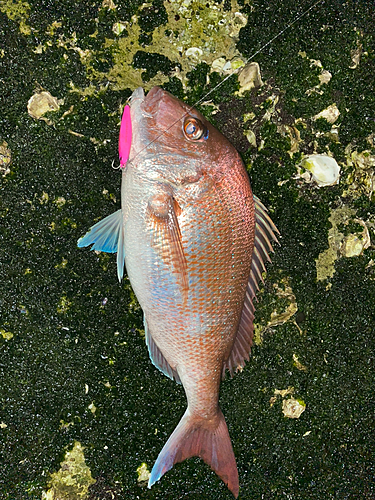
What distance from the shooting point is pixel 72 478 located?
200cm

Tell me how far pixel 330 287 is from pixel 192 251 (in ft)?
3.42

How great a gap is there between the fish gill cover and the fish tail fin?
29 cm

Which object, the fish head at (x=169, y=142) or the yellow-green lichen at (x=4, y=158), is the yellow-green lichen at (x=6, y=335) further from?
the fish head at (x=169, y=142)

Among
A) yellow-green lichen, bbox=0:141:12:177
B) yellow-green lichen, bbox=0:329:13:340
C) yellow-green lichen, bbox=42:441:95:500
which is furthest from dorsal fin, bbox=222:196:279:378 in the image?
yellow-green lichen, bbox=0:141:12:177

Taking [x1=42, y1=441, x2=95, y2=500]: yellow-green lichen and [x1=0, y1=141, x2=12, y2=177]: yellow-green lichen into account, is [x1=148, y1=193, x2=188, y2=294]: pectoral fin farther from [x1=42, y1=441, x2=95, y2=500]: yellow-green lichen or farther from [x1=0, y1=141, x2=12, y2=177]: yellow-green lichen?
[x1=42, y1=441, x2=95, y2=500]: yellow-green lichen

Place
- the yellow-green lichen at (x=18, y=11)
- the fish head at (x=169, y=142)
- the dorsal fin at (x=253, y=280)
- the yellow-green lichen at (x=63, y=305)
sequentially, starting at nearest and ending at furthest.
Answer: the fish head at (x=169, y=142) → the dorsal fin at (x=253, y=280) → the yellow-green lichen at (x=18, y=11) → the yellow-green lichen at (x=63, y=305)

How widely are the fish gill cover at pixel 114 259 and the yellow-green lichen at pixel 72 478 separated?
29 millimetres

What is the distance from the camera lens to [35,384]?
1971 mm

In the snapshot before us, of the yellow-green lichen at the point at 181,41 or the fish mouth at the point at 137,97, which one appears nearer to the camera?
the fish mouth at the point at 137,97

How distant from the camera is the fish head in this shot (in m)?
1.44

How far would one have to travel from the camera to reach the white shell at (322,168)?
2.00m

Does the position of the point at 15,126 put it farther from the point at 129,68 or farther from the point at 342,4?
the point at 342,4

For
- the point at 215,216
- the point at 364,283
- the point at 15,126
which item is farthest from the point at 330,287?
the point at 15,126

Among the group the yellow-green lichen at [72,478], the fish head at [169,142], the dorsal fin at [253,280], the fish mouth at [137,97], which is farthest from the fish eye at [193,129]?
the yellow-green lichen at [72,478]
